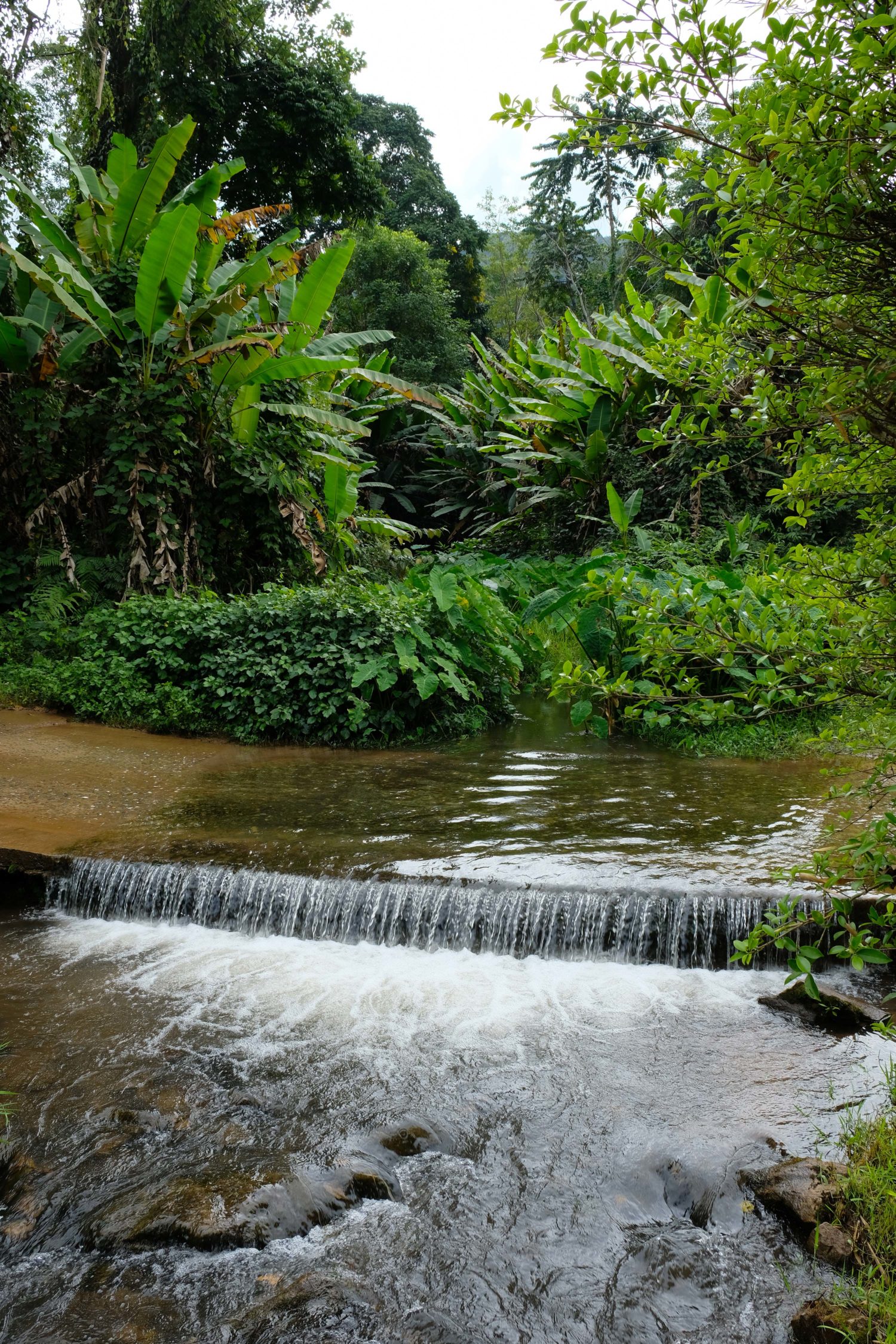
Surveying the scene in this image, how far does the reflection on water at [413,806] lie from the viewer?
593 centimetres

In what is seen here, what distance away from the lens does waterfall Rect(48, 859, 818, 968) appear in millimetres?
5211

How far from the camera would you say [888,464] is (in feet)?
8.02

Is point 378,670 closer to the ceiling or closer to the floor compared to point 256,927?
closer to the ceiling

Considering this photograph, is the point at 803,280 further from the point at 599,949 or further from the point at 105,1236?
the point at 599,949

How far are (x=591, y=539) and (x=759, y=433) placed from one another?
12.5 metres

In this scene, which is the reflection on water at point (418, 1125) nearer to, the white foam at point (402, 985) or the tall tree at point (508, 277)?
the white foam at point (402, 985)

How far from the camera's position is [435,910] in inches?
216

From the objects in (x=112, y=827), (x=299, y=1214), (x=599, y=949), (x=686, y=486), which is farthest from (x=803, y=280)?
(x=686, y=486)

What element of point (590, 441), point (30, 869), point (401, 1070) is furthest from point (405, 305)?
point (401, 1070)

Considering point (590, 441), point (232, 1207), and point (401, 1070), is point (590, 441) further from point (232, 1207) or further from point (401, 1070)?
point (232, 1207)

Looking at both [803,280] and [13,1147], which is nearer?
[803,280]

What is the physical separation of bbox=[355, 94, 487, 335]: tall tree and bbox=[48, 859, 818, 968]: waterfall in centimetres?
2794

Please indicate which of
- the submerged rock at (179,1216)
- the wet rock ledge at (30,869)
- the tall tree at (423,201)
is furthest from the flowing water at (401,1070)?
the tall tree at (423,201)

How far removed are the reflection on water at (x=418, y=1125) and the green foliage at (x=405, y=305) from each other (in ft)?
71.1
